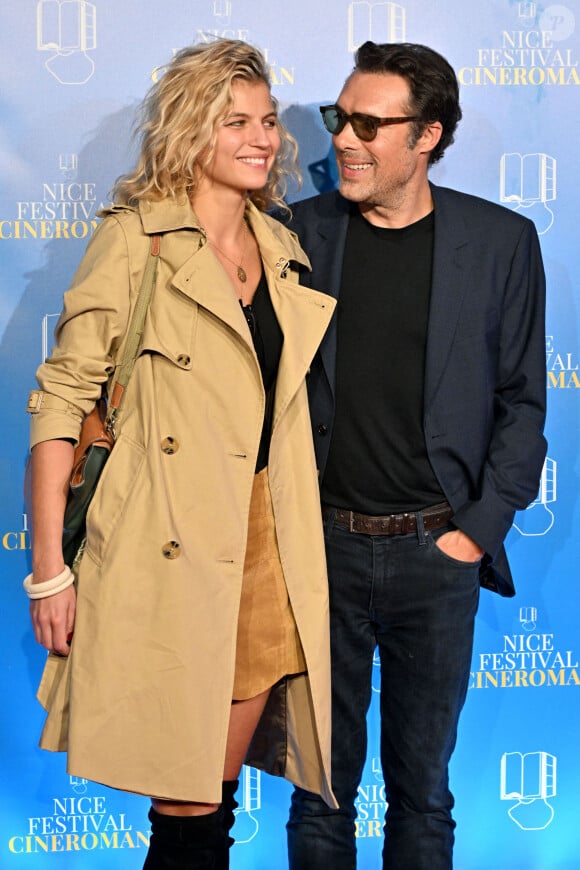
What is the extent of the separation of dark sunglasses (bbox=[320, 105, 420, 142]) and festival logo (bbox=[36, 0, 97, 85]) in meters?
0.73

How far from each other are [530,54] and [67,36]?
50.2 inches

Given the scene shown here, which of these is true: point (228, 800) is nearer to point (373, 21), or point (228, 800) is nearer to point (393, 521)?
point (393, 521)

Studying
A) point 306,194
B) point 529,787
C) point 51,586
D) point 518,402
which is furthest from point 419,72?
point 529,787

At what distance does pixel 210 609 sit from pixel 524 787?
65.1 inches

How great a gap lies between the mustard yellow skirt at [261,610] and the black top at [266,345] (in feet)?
0.23

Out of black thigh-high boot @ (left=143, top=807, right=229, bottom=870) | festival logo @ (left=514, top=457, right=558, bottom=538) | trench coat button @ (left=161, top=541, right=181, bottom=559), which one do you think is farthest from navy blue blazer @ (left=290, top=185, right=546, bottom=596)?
black thigh-high boot @ (left=143, top=807, right=229, bottom=870)

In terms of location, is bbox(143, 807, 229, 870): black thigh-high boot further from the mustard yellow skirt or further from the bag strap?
the bag strap

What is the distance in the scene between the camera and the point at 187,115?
91.1 inches

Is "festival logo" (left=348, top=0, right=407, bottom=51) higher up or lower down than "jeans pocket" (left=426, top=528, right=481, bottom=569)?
higher up

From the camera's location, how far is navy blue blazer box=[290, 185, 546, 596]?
Answer: 2.58 m

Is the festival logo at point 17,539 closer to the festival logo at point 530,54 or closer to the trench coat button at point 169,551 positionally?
the trench coat button at point 169,551

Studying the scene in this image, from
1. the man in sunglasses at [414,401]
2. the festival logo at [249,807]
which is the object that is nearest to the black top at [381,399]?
the man in sunglasses at [414,401]

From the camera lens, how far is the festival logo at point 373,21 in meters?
3.02

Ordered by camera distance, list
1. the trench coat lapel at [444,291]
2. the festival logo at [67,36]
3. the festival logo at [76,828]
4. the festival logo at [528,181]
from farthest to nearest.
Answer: the festival logo at [76,828]
the festival logo at [528,181]
the festival logo at [67,36]
the trench coat lapel at [444,291]
